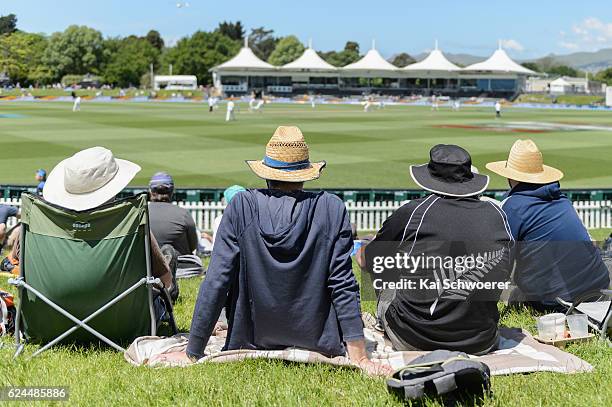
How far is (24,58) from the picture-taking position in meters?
125

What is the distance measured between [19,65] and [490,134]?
100013 mm

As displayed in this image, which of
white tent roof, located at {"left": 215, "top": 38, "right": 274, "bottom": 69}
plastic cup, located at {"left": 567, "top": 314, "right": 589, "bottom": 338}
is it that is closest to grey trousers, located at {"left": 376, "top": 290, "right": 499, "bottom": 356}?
plastic cup, located at {"left": 567, "top": 314, "right": 589, "bottom": 338}

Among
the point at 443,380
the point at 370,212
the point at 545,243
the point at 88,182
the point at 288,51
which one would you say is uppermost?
the point at 288,51

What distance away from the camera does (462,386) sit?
3.94 m

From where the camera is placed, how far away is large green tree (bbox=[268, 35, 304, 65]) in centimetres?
16300

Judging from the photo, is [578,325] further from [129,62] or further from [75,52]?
[75,52]

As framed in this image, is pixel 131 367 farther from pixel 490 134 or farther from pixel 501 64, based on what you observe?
pixel 501 64

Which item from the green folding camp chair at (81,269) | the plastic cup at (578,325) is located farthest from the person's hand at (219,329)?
the plastic cup at (578,325)

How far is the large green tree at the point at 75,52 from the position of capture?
134 metres

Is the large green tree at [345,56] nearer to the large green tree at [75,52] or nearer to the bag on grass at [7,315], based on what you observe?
the large green tree at [75,52]

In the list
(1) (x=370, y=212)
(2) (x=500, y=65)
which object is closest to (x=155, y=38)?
(2) (x=500, y=65)

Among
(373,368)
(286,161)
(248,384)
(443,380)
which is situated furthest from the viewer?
(286,161)

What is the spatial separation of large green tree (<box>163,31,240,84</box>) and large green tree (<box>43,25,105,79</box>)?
40.3 ft

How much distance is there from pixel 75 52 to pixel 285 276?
138675 millimetres
